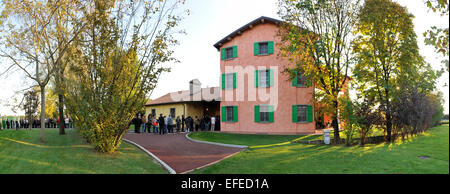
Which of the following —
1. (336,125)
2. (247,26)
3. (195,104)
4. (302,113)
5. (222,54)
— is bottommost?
(336,125)

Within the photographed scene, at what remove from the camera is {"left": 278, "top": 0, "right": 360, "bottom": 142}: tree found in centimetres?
1503

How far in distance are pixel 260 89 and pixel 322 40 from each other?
338 inches

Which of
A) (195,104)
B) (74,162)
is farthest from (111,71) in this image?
(195,104)

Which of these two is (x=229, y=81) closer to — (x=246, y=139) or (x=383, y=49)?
(x=246, y=139)

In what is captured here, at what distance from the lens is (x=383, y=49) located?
15.3 m

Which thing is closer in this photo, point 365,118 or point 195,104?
point 365,118

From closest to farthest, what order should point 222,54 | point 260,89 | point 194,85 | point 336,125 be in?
point 336,125 → point 260,89 → point 222,54 → point 194,85

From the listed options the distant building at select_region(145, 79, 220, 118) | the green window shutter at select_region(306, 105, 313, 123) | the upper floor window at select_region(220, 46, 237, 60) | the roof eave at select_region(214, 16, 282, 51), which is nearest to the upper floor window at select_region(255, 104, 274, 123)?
the green window shutter at select_region(306, 105, 313, 123)

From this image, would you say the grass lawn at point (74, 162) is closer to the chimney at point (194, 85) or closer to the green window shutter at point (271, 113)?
the green window shutter at point (271, 113)

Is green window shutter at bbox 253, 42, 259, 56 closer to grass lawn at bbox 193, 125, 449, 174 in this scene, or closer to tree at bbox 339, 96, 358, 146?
tree at bbox 339, 96, 358, 146
